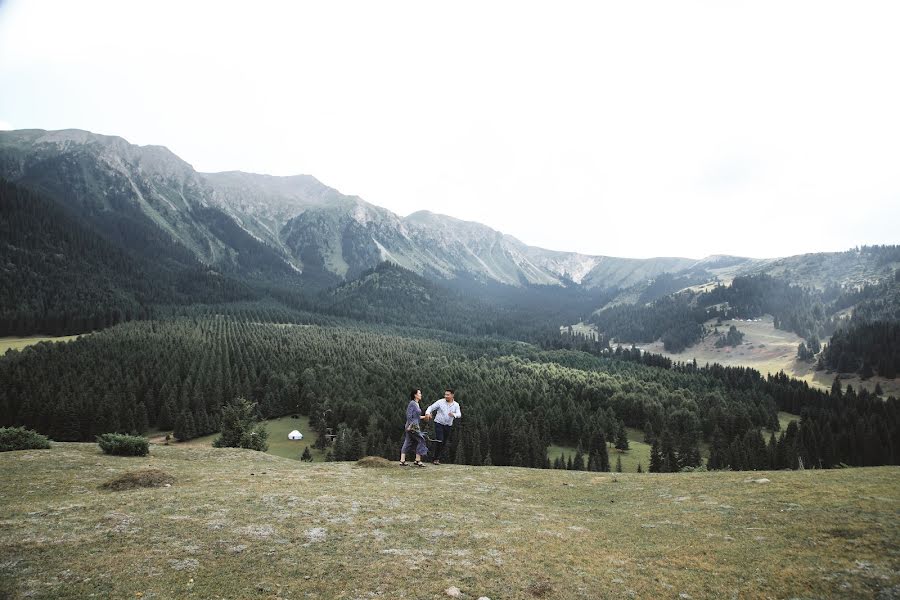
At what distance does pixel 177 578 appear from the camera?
9.25m

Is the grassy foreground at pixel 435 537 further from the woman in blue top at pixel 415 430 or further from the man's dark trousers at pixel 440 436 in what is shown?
the man's dark trousers at pixel 440 436

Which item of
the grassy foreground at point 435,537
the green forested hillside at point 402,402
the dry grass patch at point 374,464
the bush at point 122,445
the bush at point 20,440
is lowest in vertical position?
the green forested hillside at point 402,402

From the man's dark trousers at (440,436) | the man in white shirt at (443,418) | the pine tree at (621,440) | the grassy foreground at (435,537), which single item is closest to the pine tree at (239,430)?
the man's dark trousers at (440,436)

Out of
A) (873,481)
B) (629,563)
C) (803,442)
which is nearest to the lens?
(629,563)

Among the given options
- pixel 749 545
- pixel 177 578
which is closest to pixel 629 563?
pixel 749 545

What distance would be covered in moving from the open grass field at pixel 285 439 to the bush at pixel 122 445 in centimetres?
8598

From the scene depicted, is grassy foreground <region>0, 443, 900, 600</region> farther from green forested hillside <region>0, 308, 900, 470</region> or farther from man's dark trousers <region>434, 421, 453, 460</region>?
green forested hillside <region>0, 308, 900, 470</region>

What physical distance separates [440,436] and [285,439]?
11814cm

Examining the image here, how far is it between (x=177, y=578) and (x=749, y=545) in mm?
14114

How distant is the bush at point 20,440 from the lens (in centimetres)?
2111

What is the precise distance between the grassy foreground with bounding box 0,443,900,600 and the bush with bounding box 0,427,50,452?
2336 millimetres

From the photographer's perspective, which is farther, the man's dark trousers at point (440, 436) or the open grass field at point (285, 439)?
the open grass field at point (285, 439)

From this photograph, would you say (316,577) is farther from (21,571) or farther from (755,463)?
(755,463)

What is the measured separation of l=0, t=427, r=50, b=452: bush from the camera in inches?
831
